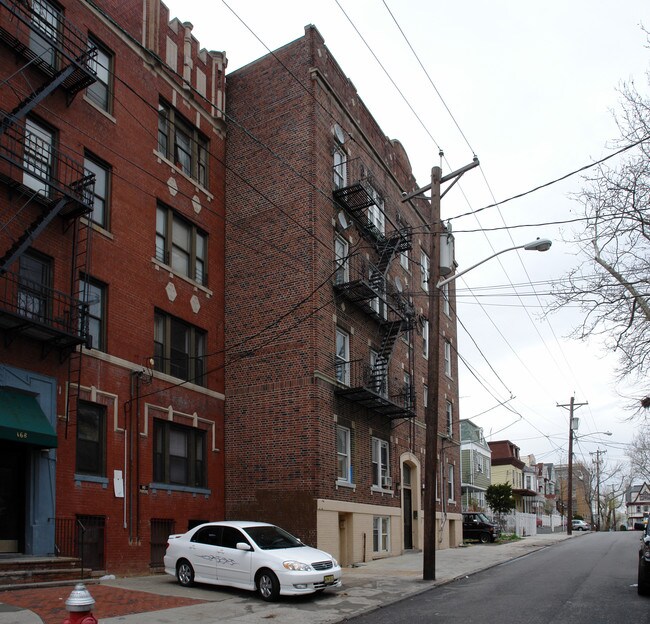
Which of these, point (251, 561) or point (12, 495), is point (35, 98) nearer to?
point (12, 495)

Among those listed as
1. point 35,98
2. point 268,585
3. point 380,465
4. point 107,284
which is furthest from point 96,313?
point 380,465

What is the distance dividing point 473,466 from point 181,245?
40280 mm

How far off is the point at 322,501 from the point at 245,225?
29.4 feet

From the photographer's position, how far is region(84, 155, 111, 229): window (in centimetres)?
1847

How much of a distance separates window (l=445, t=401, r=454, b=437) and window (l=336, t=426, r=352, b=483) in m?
12.6

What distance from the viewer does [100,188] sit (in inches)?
743

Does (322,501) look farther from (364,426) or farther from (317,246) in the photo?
(317,246)

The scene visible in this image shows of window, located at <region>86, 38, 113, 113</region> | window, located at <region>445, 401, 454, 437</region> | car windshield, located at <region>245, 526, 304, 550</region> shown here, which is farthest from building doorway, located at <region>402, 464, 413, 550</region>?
window, located at <region>86, 38, 113, 113</region>

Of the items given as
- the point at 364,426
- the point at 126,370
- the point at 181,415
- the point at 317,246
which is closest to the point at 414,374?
the point at 364,426

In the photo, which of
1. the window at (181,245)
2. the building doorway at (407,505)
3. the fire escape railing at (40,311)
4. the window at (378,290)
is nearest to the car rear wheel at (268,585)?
the fire escape railing at (40,311)

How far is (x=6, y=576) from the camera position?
530 inches

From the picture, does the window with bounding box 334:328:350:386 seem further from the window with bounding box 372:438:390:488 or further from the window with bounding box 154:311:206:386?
the window with bounding box 154:311:206:386

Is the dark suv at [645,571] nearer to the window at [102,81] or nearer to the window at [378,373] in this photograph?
the window at [378,373]

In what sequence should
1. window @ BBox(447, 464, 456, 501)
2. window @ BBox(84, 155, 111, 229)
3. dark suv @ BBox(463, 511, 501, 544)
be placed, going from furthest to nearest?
dark suv @ BBox(463, 511, 501, 544)
window @ BBox(447, 464, 456, 501)
window @ BBox(84, 155, 111, 229)
